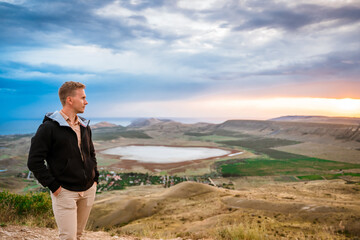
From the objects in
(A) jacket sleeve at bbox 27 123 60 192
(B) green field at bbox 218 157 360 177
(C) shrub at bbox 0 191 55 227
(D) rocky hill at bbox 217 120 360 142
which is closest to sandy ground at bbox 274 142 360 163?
(B) green field at bbox 218 157 360 177

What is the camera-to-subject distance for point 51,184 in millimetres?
3113

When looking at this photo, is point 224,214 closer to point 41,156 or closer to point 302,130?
point 41,156

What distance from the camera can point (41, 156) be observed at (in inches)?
121

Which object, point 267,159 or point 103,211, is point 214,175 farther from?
point 103,211

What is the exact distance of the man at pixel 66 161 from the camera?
3090 mm

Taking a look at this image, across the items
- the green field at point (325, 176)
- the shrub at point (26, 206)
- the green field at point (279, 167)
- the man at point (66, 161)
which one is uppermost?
the man at point (66, 161)

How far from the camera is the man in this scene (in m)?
3.09

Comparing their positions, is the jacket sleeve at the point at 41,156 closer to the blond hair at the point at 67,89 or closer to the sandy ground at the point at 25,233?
the blond hair at the point at 67,89

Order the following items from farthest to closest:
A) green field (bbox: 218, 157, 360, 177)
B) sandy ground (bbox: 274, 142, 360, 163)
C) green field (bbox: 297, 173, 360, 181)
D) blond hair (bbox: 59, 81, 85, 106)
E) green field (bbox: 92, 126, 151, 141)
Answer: green field (bbox: 92, 126, 151, 141) → sandy ground (bbox: 274, 142, 360, 163) → green field (bbox: 218, 157, 360, 177) → green field (bbox: 297, 173, 360, 181) → blond hair (bbox: 59, 81, 85, 106)

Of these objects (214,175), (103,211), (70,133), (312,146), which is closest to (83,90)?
(70,133)

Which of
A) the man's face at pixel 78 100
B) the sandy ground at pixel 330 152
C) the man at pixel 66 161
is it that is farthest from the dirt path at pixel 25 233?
the sandy ground at pixel 330 152

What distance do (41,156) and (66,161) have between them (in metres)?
0.31

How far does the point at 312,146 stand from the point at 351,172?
3674 centimetres

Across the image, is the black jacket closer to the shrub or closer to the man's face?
the man's face
